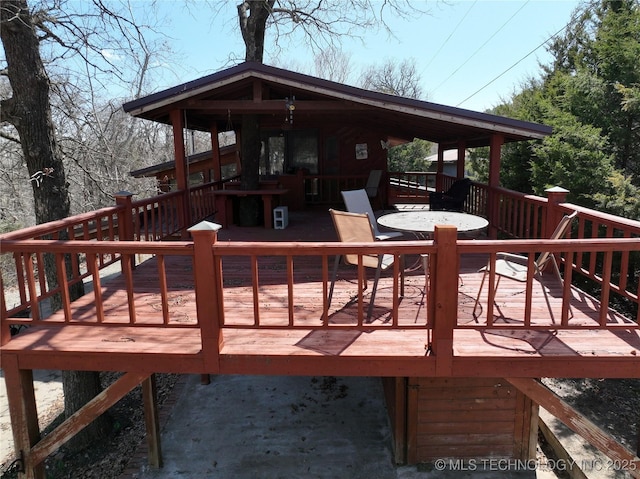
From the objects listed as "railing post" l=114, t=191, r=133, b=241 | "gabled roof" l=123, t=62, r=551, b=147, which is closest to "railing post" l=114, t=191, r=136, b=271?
"railing post" l=114, t=191, r=133, b=241

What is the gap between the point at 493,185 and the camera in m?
6.63

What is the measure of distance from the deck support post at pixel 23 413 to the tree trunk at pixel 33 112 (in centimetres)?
207

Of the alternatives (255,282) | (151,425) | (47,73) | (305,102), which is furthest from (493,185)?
(47,73)

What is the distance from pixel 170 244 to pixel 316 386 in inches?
160

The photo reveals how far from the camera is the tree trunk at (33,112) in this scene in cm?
466

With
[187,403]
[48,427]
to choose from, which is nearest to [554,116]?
[187,403]

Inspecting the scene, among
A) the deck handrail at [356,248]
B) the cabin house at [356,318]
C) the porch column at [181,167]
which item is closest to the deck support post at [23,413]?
the cabin house at [356,318]

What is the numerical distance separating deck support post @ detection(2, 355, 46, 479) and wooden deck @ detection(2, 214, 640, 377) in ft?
0.53

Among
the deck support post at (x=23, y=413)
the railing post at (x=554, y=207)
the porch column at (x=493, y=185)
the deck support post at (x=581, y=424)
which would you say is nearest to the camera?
the deck support post at (x=581, y=424)

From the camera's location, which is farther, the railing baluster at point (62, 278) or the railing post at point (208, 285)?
the railing baluster at point (62, 278)

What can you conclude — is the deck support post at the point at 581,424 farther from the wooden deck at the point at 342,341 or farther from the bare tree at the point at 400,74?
the bare tree at the point at 400,74

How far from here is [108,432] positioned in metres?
5.93

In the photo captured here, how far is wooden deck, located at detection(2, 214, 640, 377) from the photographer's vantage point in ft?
9.60

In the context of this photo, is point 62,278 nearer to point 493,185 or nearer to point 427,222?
point 427,222
